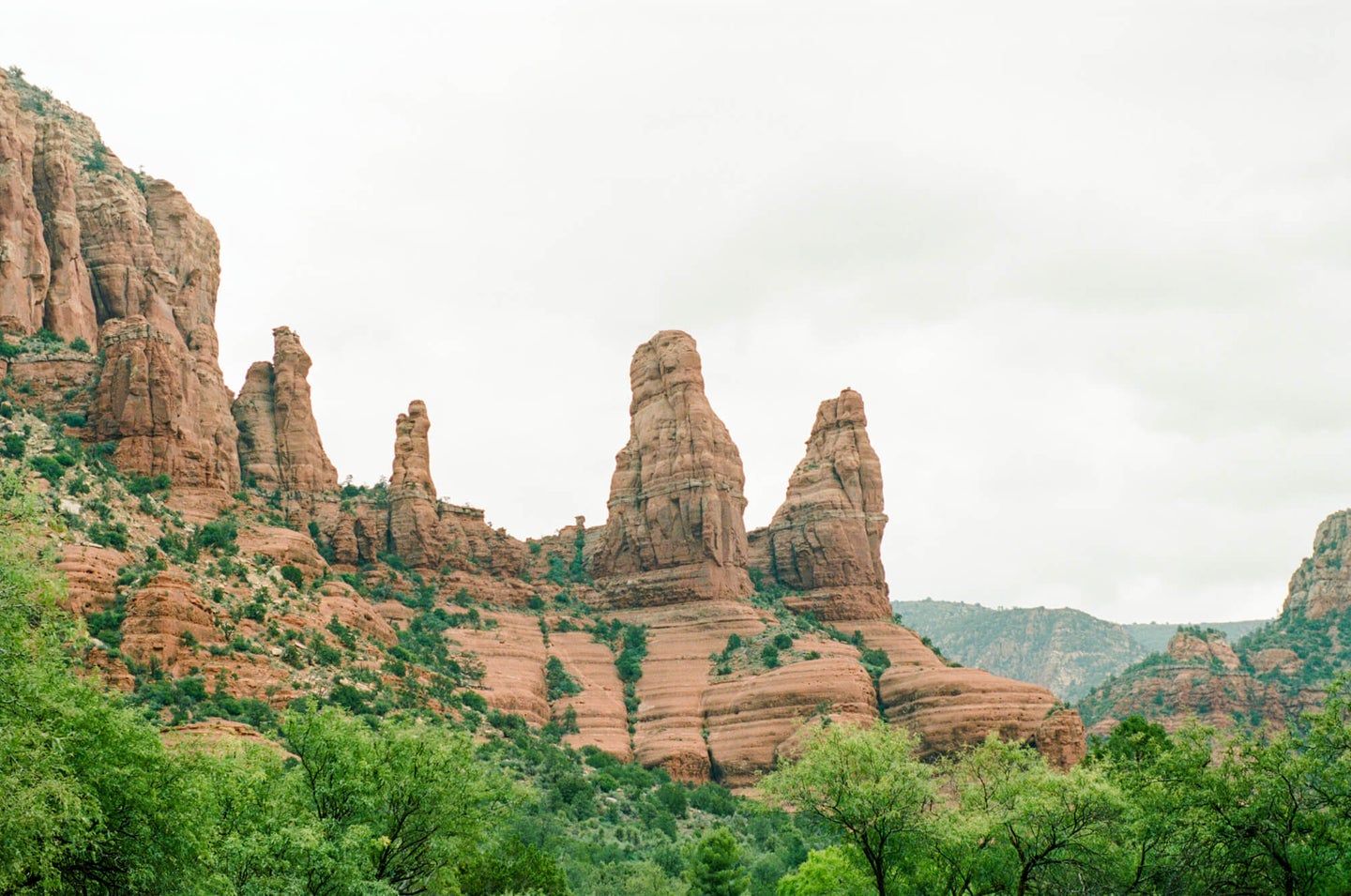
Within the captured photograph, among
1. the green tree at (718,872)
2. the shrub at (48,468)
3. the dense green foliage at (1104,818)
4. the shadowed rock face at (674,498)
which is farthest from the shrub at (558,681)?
the dense green foliage at (1104,818)

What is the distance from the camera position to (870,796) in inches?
1561

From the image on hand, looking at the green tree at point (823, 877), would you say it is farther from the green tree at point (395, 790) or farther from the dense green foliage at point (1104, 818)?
the green tree at point (395, 790)

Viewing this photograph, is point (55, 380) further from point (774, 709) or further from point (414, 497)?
point (774, 709)

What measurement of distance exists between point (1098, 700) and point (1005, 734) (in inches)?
3281

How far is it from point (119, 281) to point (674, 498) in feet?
179

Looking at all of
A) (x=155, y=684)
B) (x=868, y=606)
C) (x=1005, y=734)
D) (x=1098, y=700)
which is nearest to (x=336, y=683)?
(x=155, y=684)

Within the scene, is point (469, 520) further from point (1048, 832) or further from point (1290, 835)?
point (1290, 835)

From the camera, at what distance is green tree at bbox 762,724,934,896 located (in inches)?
1575

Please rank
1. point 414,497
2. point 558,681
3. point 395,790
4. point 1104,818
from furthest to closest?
1. point 414,497
2. point 558,681
3. point 1104,818
4. point 395,790

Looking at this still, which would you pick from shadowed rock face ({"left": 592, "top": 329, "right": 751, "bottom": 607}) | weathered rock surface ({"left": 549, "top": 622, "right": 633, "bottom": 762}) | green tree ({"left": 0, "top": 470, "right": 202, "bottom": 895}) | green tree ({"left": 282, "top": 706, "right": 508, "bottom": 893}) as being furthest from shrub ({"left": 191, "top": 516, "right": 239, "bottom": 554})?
green tree ({"left": 0, "top": 470, "right": 202, "bottom": 895})

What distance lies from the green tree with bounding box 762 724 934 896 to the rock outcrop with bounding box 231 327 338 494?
270ft

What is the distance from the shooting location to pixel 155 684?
63.8m

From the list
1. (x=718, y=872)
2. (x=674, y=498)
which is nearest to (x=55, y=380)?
(x=674, y=498)

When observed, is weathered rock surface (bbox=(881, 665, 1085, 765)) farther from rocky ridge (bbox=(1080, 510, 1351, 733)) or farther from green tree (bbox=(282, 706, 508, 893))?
green tree (bbox=(282, 706, 508, 893))
